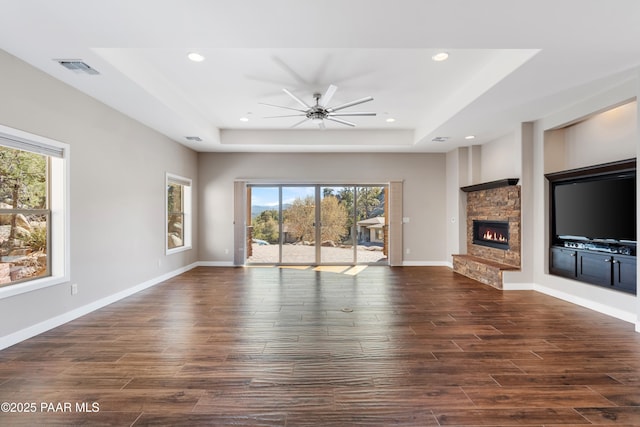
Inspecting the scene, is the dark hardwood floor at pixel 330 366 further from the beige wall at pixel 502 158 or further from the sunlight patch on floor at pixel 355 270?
the beige wall at pixel 502 158

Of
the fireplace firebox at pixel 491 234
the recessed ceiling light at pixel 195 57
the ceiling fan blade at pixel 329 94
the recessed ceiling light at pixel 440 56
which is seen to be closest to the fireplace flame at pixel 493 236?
the fireplace firebox at pixel 491 234

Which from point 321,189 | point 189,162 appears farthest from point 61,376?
point 321,189

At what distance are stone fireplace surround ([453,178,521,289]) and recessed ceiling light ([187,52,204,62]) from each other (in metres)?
5.09

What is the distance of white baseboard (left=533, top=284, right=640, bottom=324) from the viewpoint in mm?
3578

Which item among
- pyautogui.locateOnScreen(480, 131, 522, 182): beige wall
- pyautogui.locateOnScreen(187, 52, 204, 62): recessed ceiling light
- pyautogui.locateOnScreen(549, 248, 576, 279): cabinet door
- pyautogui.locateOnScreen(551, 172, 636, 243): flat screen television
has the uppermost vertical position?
pyautogui.locateOnScreen(187, 52, 204, 62): recessed ceiling light

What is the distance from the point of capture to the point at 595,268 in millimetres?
4105

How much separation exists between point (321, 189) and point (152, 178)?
368 cm

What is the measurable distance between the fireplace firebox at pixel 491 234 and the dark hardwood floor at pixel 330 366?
1.59 meters

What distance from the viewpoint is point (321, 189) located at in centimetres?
755

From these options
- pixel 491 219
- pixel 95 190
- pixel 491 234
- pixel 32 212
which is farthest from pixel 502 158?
pixel 32 212

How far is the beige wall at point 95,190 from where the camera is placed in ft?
10.1

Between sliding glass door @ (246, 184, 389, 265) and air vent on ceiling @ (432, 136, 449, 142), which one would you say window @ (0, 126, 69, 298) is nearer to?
sliding glass door @ (246, 184, 389, 265)

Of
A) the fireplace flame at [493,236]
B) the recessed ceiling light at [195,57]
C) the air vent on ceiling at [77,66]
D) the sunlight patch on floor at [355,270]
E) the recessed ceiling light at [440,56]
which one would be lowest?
the sunlight patch on floor at [355,270]

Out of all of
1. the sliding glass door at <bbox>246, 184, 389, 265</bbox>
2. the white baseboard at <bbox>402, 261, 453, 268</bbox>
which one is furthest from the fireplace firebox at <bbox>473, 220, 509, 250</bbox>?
the sliding glass door at <bbox>246, 184, 389, 265</bbox>
